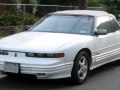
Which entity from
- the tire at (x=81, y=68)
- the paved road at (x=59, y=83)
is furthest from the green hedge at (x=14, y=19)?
the tire at (x=81, y=68)

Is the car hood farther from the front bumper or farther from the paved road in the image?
the paved road

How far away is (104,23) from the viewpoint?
9648 millimetres

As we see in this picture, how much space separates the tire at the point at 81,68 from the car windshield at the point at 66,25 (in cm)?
72

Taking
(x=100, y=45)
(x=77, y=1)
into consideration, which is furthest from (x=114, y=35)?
(x=77, y=1)

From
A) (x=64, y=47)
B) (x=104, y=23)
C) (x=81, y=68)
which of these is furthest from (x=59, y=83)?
(x=104, y=23)

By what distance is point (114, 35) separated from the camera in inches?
385

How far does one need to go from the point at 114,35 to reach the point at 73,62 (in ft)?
7.05

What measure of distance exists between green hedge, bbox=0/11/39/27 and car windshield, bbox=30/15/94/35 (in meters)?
7.61

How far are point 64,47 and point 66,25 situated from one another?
141 centimetres

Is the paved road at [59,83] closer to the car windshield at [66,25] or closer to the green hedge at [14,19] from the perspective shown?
the car windshield at [66,25]

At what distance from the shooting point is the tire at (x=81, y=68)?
8.05 meters

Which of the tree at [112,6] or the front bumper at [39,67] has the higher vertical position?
the front bumper at [39,67]

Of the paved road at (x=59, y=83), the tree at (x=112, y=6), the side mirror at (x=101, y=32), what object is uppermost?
the side mirror at (x=101, y=32)

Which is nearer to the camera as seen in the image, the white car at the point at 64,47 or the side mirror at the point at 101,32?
the white car at the point at 64,47
